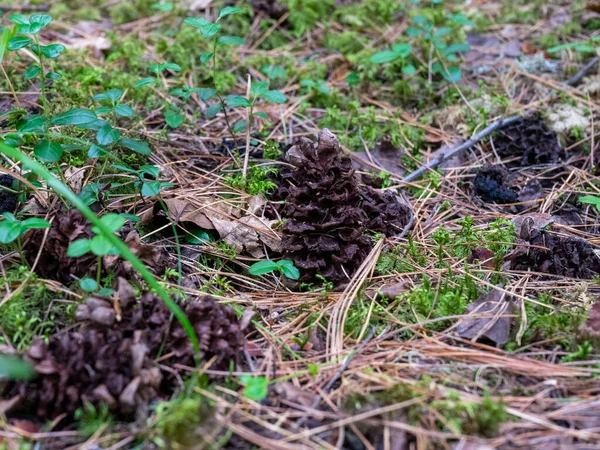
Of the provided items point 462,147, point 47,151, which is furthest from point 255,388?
point 462,147

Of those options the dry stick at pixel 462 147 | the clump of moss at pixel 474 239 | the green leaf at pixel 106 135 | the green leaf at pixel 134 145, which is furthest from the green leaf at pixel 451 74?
the green leaf at pixel 106 135

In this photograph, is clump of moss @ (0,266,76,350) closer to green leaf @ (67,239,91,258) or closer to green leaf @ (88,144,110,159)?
green leaf @ (67,239,91,258)

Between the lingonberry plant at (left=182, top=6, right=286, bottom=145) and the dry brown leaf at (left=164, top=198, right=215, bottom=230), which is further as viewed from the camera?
the lingonberry plant at (left=182, top=6, right=286, bottom=145)

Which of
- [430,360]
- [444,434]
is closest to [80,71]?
[430,360]

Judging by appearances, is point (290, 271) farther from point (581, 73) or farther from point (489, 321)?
point (581, 73)

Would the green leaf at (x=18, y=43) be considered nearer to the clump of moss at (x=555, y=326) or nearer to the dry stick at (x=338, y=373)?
the dry stick at (x=338, y=373)

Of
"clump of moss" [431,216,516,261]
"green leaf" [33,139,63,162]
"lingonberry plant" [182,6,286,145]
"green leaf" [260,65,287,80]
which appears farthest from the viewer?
"green leaf" [260,65,287,80]

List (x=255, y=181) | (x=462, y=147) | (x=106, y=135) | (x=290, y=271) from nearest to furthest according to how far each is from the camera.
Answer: (x=290, y=271) → (x=106, y=135) → (x=255, y=181) → (x=462, y=147)

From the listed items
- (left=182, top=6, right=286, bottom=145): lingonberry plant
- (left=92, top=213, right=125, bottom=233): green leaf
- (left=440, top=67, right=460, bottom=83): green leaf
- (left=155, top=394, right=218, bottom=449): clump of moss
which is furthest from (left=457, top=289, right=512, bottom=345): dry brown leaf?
(left=440, top=67, right=460, bottom=83): green leaf
